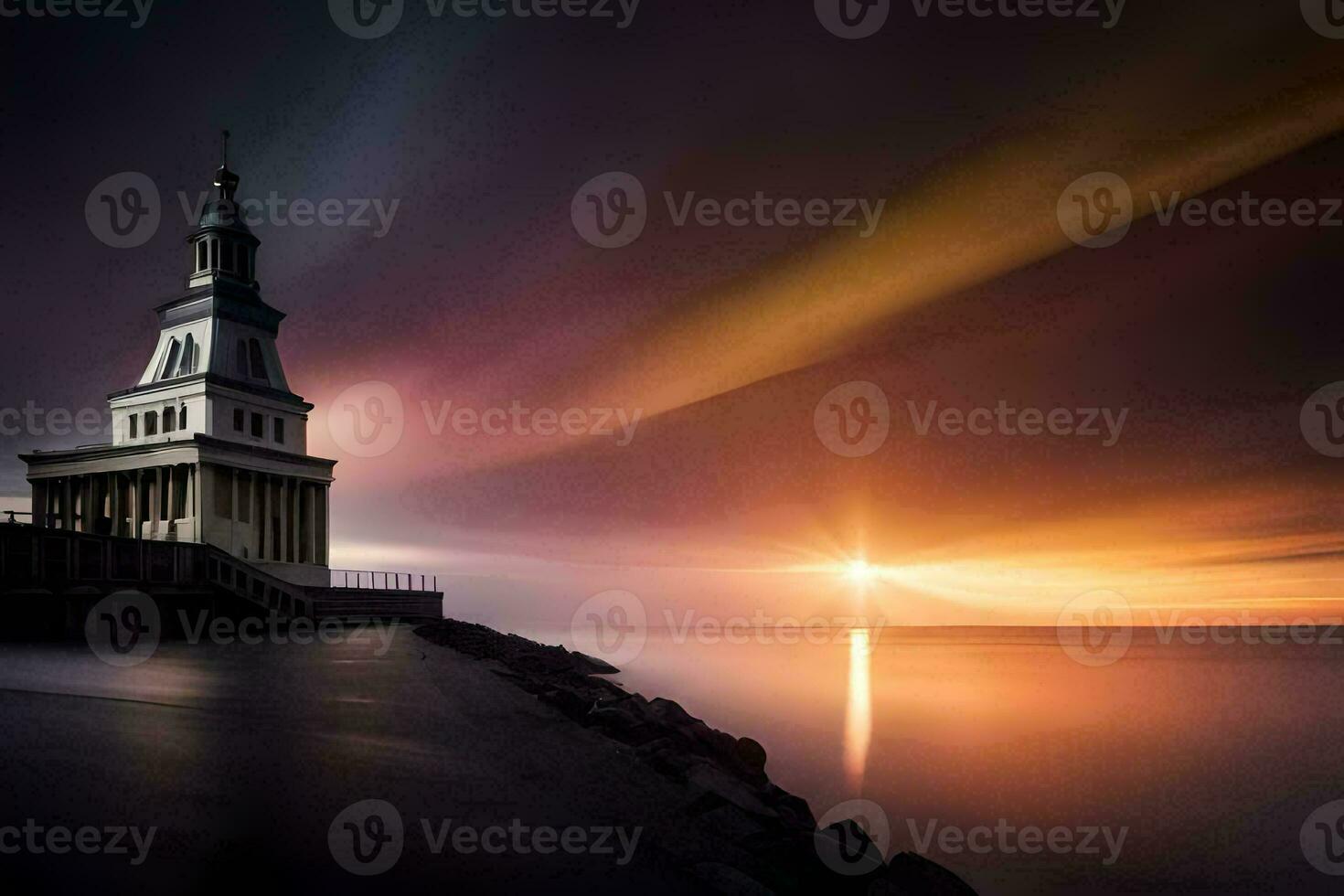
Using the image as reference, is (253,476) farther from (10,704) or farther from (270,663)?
(10,704)

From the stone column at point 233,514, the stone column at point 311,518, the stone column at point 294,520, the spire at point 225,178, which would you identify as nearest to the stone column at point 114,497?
the stone column at point 233,514

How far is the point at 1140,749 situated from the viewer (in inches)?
1383

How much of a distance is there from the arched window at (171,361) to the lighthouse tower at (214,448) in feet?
0.49

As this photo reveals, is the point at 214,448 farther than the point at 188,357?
No

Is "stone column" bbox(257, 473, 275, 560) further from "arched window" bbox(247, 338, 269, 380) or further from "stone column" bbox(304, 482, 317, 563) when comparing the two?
"arched window" bbox(247, 338, 269, 380)

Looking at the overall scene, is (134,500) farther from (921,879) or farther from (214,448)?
(921,879)

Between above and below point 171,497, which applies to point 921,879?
below

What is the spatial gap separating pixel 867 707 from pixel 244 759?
40784 millimetres

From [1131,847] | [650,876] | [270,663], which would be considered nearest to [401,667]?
[270,663]

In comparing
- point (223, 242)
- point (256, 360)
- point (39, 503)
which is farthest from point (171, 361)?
point (39, 503)

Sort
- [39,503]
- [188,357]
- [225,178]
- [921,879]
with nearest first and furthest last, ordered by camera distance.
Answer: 1. [921,879]
2. [39,503]
3. [188,357]
4. [225,178]

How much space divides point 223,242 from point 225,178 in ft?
19.5

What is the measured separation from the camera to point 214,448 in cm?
4938

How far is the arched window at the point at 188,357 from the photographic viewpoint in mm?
56812
